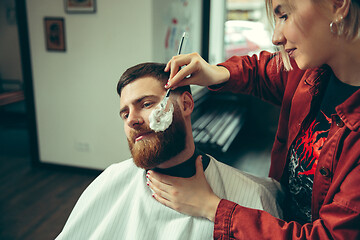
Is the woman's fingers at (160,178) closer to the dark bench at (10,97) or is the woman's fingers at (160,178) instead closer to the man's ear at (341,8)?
the man's ear at (341,8)

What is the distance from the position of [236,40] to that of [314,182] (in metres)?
→ 3.86

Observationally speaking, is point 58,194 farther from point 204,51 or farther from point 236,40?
point 236,40

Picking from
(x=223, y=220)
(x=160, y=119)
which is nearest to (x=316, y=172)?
(x=223, y=220)

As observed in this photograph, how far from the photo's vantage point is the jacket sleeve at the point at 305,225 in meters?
0.78

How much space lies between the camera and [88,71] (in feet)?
9.76

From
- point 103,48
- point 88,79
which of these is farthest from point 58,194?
point 103,48

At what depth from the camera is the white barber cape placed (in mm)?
1137

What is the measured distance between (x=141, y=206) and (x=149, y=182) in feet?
0.32

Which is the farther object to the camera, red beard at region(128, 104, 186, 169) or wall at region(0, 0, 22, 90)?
wall at region(0, 0, 22, 90)

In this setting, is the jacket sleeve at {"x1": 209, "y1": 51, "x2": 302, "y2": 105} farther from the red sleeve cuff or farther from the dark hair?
the red sleeve cuff

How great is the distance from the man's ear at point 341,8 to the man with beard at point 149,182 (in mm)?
600

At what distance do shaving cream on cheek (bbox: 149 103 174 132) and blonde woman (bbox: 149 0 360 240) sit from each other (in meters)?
0.11

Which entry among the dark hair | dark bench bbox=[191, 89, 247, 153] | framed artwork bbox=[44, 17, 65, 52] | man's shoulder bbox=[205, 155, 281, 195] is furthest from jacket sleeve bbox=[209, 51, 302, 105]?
framed artwork bbox=[44, 17, 65, 52]

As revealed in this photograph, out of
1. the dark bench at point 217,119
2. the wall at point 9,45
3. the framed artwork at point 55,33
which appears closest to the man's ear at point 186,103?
the dark bench at point 217,119
